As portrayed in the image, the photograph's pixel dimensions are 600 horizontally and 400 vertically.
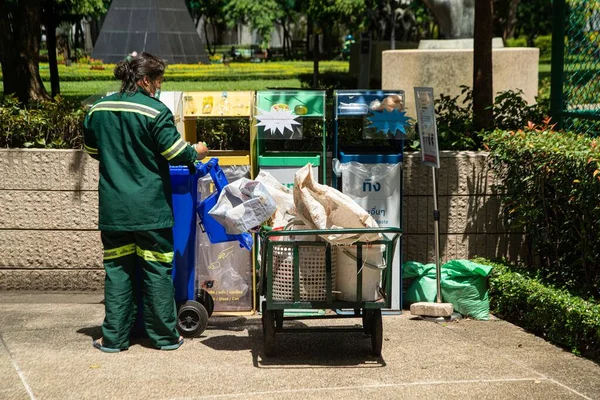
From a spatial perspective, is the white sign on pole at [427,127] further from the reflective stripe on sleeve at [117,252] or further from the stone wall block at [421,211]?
the reflective stripe on sleeve at [117,252]

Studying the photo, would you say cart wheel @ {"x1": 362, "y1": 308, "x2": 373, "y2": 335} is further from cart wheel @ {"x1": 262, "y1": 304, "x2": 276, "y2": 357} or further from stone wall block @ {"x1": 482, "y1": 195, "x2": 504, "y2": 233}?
stone wall block @ {"x1": 482, "y1": 195, "x2": 504, "y2": 233}

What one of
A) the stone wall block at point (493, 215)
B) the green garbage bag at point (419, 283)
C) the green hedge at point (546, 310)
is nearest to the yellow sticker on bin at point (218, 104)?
the green garbage bag at point (419, 283)

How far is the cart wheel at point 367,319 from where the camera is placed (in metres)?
5.82

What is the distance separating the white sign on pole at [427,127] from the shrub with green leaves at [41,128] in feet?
9.24

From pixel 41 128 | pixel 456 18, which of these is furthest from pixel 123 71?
pixel 456 18

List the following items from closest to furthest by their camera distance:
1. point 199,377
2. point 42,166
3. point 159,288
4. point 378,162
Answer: point 199,377, point 159,288, point 378,162, point 42,166

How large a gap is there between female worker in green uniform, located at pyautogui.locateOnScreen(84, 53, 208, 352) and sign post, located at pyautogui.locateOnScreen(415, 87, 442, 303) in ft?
5.89

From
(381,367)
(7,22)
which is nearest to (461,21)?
(7,22)

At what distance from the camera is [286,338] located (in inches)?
249

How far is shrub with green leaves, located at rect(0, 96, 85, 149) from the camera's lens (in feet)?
24.6

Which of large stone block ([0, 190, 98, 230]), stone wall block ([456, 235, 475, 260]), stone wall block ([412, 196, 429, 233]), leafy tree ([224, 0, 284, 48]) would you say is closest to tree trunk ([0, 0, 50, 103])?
large stone block ([0, 190, 98, 230])

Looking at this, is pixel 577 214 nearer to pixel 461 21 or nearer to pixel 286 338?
pixel 286 338

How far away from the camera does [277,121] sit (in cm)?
679

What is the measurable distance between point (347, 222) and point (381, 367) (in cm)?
93
